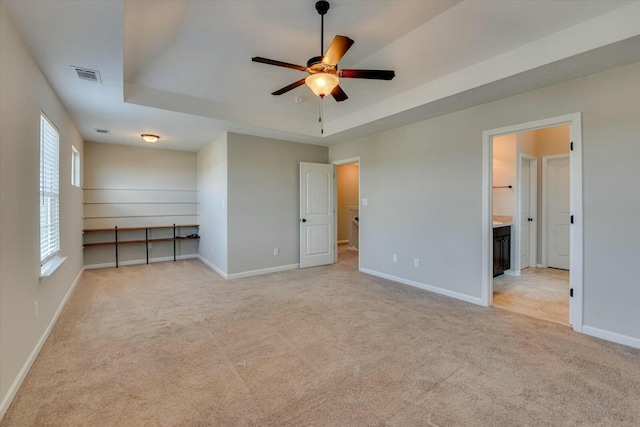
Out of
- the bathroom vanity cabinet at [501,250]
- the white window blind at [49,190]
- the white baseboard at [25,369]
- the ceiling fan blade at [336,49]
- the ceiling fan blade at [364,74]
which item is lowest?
the white baseboard at [25,369]

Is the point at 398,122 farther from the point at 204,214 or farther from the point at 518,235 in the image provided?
the point at 204,214

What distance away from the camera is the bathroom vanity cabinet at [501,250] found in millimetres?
4797

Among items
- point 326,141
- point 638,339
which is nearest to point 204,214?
point 326,141

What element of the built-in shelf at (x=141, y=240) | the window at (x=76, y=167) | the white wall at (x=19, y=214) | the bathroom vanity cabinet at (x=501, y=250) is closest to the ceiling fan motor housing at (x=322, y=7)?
the white wall at (x=19, y=214)

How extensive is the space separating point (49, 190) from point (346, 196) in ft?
22.0

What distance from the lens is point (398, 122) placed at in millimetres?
4355

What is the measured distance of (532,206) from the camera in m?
5.53

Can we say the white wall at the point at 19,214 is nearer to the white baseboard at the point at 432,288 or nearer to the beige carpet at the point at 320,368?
the beige carpet at the point at 320,368

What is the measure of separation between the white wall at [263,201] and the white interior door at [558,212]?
4.53 m

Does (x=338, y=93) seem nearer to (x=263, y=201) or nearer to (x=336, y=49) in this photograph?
(x=336, y=49)

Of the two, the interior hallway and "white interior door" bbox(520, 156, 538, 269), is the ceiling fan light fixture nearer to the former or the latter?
the interior hallway

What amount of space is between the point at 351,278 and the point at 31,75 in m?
4.45

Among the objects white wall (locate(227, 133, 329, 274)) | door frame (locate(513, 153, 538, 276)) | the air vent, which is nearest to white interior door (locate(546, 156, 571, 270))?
door frame (locate(513, 153, 538, 276))

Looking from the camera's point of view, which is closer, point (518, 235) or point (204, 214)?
point (518, 235)
